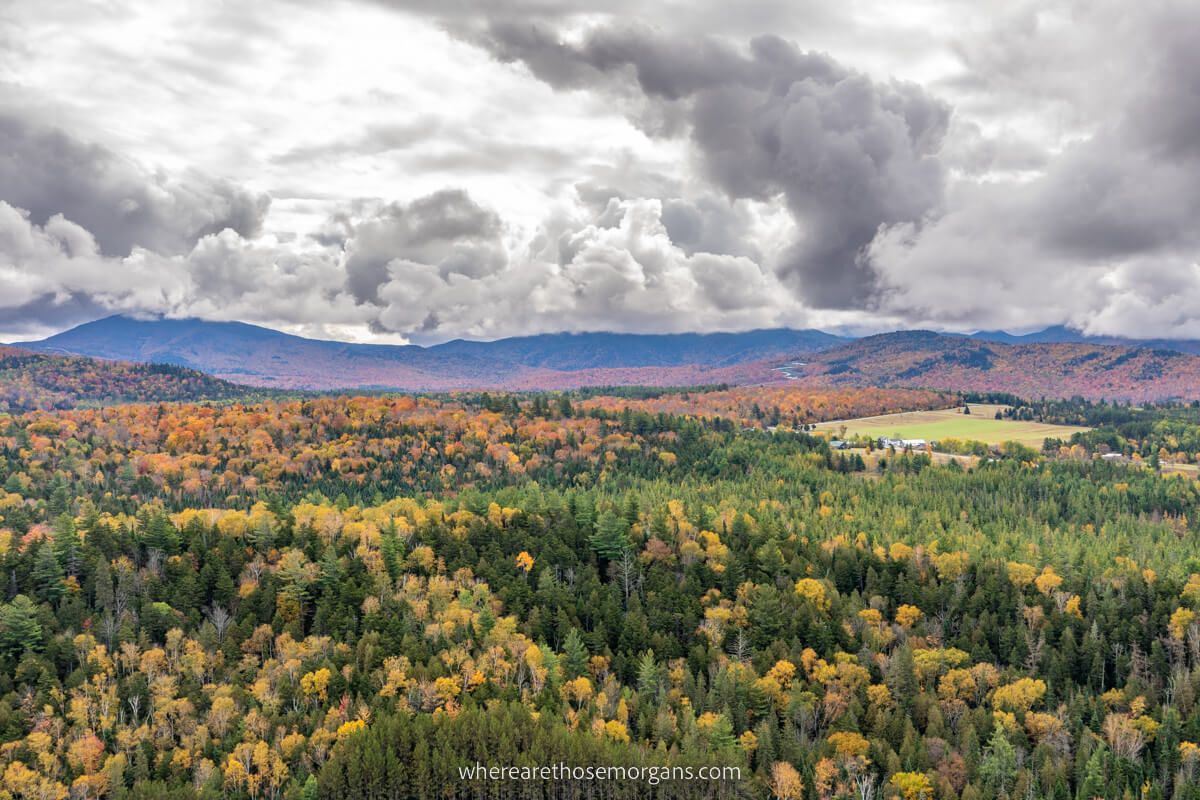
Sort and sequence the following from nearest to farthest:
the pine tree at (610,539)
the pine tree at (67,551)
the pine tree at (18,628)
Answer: the pine tree at (18,628), the pine tree at (67,551), the pine tree at (610,539)

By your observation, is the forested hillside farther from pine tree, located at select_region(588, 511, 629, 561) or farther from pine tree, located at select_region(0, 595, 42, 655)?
pine tree, located at select_region(588, 511, 629, 561)

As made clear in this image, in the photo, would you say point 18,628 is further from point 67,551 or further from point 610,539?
point 610,539

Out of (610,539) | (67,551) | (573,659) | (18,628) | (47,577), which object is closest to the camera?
(18,628)

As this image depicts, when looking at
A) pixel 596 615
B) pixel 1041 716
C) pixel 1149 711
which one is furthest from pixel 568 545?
pixel 1149 711

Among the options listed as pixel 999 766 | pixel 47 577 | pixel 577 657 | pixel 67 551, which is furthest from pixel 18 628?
pixel 999 766

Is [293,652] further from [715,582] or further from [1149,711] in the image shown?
[1149,711]

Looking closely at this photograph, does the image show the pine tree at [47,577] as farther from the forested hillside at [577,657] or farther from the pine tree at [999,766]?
the pine tree at [999,766]

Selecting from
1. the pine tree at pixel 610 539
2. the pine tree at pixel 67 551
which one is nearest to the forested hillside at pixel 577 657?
the pine tree at pixel 67 551

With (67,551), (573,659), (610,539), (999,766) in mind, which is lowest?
(999,766)

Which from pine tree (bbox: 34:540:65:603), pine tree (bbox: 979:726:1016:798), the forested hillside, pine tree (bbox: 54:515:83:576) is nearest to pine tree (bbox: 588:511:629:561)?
the forested hillside
